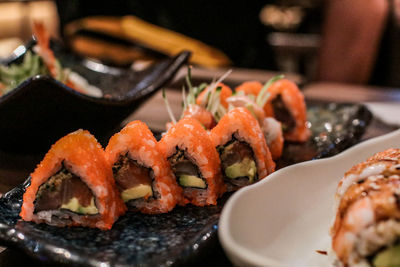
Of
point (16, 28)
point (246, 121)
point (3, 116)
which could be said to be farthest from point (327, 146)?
point (16, 28)

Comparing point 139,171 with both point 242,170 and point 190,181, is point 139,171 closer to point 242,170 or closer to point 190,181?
point 190,181

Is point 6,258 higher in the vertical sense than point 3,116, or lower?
lower

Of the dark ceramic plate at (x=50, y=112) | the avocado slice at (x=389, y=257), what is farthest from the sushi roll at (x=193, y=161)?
the avocado slice at (x=389, y=257)

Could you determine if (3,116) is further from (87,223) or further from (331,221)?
(331,221)

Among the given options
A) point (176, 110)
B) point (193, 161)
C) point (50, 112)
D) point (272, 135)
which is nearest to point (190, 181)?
point (193, 161)

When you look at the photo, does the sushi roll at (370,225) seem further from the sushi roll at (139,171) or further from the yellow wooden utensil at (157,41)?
the yellow wooden utensil at (157,41)

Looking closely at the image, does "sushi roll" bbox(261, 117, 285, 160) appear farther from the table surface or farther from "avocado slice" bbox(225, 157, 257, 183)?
the table surface
